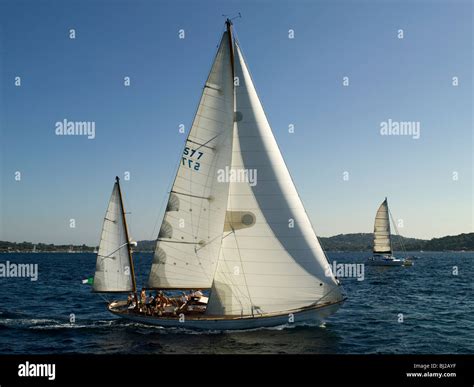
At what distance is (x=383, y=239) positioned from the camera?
10200 cm

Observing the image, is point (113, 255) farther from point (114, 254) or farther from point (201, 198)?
point (201, 198)

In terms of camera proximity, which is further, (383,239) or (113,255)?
(383,239)

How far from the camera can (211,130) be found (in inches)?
1020

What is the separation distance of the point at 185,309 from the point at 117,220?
7.91 metres

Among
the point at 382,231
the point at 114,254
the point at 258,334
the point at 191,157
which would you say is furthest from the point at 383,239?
the point at 191,157

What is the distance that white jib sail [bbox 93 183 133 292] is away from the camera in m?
29.1

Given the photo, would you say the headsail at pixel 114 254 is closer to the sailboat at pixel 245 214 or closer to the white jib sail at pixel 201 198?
the white jib sail at pixel 201 198

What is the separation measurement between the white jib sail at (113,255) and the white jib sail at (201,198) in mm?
2907

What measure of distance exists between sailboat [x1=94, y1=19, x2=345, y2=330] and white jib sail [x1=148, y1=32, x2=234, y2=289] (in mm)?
63

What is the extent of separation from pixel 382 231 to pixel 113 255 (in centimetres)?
8542
